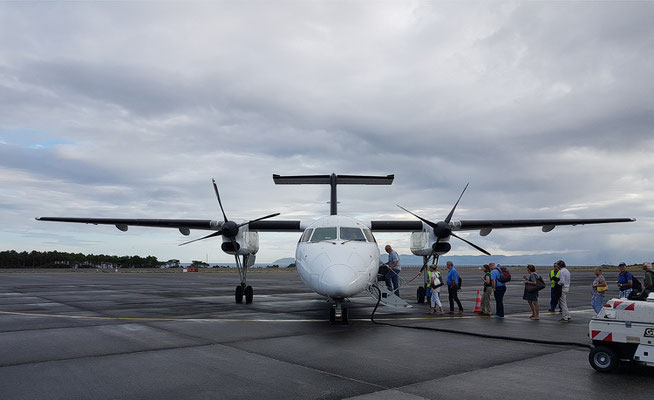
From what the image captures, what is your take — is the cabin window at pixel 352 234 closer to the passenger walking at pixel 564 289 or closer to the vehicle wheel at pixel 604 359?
the passenger walking at pixel 564 289

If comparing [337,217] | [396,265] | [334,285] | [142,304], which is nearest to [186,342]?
[334,285]

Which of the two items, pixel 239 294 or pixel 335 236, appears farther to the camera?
pixel 239 294

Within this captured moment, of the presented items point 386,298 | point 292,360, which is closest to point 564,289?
point 386,298

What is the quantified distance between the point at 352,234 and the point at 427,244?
22.7ft

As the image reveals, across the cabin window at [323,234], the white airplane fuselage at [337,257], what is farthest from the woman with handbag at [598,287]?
the cabin window at [323,234]

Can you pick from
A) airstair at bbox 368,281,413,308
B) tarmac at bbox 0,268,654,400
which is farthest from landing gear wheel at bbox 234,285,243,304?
airstair at bbox 368,281,413,308

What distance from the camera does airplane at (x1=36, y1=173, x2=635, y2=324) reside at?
10.8 m

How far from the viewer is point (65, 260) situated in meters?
99.9

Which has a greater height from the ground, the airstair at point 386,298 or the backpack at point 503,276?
the backpack at point 503,276

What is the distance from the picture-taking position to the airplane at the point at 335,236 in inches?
424

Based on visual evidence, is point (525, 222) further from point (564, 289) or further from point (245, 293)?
point (245, 293)

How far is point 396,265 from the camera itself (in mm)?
17328

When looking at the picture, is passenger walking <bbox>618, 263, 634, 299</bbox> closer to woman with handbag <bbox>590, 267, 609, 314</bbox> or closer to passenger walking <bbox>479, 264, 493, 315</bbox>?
woman with handbag <bbox>590, 267, 609, 314</bbox>

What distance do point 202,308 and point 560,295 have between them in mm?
11678
